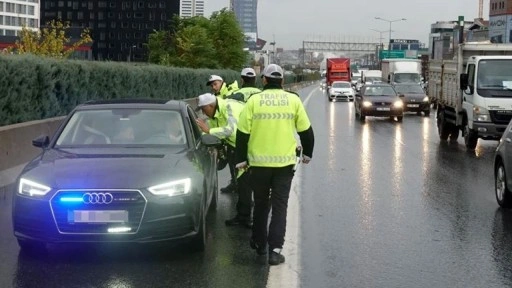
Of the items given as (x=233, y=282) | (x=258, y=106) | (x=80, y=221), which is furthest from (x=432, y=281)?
(x=80, y=221)

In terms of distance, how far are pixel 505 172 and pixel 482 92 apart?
9.09 metres

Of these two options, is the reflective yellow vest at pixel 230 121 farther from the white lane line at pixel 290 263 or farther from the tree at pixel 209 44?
the tree at pixel 209 44

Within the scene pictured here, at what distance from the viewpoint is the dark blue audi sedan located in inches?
277

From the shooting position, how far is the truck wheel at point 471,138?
19.9 m

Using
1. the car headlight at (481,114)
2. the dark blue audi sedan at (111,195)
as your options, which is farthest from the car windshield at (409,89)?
the dark blue audi sedan at (111,195)

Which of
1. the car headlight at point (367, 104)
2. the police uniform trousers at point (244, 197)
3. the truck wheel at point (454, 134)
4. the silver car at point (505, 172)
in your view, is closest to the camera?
the police uniform trousers at point (244, 197)

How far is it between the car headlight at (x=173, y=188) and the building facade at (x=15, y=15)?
14562 centimetres

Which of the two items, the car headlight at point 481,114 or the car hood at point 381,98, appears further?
the car hood at point 381,98

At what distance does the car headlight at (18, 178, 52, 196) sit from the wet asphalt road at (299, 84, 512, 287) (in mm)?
2354

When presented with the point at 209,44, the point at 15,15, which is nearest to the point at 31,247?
the point at 209,44

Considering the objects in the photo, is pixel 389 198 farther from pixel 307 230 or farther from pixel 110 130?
pixel 110 130

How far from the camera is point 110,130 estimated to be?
28.4 ft

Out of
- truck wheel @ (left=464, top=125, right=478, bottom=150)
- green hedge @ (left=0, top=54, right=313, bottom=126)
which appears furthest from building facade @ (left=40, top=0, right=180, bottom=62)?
truck wheel @ (left=464, top=125, right=478, bottom=150)

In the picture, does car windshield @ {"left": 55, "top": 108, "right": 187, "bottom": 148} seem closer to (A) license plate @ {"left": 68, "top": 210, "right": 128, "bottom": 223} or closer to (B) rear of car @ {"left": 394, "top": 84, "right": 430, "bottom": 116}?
(A) license plate @ {"left": 68, "top": 210, "right": 128, "bottom": 223}
